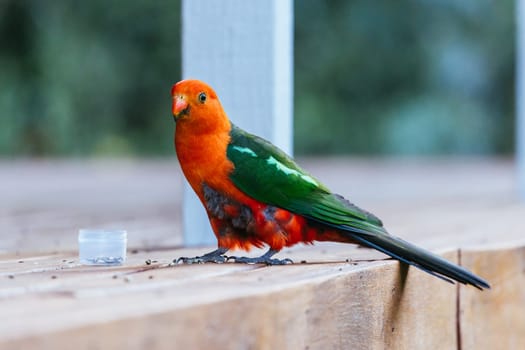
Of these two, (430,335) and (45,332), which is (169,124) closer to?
(430,335)

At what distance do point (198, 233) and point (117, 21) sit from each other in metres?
10.5

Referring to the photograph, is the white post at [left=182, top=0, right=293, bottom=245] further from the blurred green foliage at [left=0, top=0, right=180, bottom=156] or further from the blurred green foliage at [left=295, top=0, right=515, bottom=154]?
the blurred green foliage at [left=295, top=0, right=515, bottom=154]

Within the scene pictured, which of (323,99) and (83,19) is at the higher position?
(83,19)

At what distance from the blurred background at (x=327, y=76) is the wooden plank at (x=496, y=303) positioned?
9.74 m

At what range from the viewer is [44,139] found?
1223 cm

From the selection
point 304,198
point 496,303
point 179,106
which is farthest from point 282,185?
point 496,303

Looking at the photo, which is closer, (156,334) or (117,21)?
(156,334)

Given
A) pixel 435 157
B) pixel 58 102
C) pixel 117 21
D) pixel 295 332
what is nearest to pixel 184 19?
pixel 295 332

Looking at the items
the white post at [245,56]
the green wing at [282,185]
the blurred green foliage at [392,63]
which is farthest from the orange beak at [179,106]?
the blurred green foliage at [392,63]

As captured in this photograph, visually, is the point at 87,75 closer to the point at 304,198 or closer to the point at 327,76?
the point at 327,76

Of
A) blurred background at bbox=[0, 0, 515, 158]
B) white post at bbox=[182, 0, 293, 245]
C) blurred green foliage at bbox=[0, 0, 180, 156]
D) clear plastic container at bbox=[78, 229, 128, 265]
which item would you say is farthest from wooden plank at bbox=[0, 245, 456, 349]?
blurred background at bbox=[0, 0, 515, 158]

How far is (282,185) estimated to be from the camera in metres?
2.31

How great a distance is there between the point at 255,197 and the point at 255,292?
0.64 metres

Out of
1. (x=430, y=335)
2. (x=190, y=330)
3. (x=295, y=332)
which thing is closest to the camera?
(x=190, y=330)
